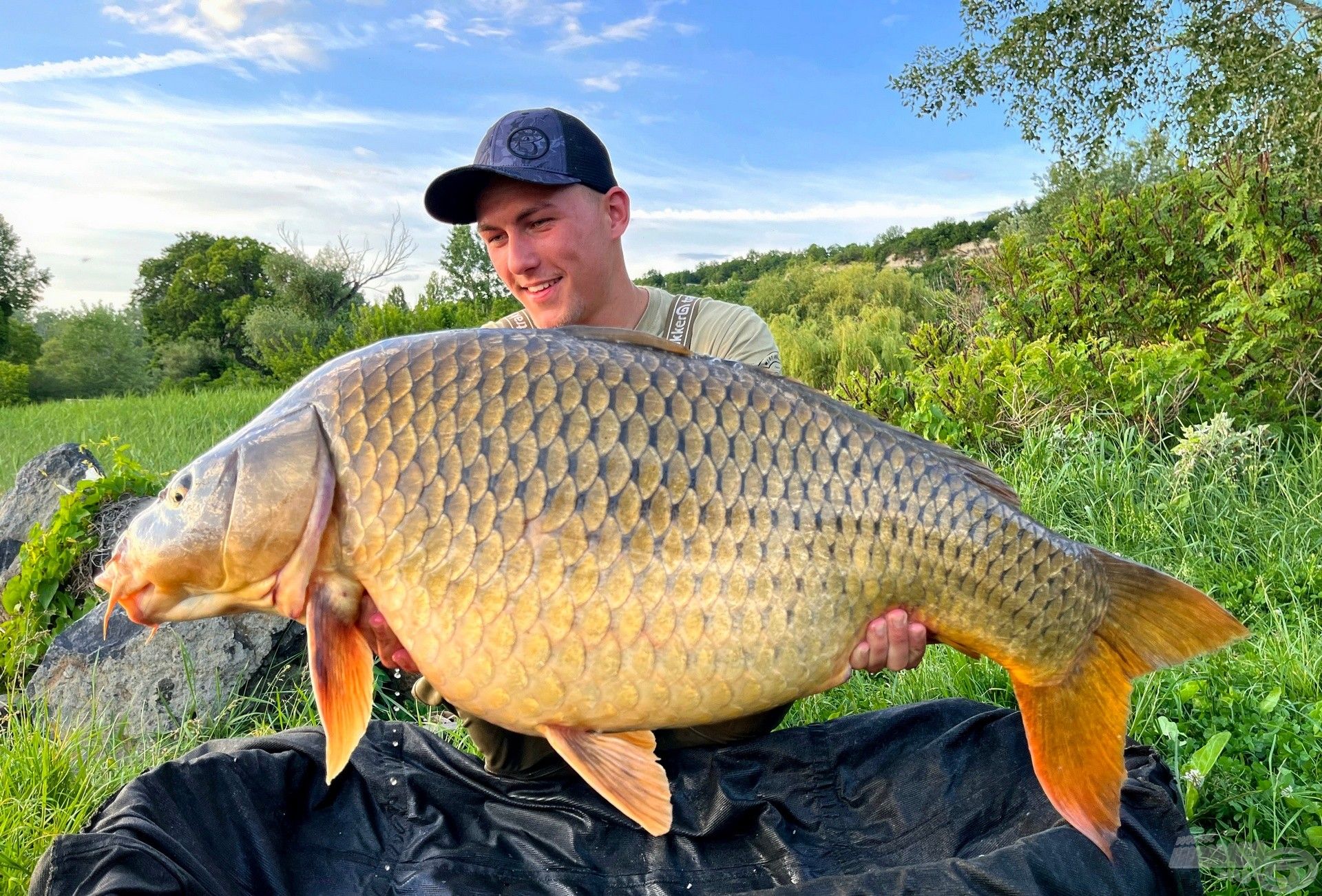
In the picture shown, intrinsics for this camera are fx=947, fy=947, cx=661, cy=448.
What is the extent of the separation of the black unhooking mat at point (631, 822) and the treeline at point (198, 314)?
61.5ft

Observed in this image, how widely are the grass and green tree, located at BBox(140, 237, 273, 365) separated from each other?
31855 mm

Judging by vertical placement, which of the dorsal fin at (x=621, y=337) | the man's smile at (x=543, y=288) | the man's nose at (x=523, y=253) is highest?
the man's nose at (x=523, y=253)

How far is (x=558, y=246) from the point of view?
6.61ft

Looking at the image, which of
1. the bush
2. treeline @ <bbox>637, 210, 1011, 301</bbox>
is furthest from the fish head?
the bush

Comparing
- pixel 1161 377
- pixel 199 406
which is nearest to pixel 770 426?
pixel 1161 377

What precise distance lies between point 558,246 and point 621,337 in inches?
26.6

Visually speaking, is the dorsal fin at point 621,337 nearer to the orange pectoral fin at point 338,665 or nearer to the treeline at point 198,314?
the orange pectoral fin at point 338,665

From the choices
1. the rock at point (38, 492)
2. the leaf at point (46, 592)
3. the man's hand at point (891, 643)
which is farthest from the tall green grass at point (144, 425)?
the man's hand at point (891, 643)

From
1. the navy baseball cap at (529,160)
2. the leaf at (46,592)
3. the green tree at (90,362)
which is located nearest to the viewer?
the navy baseball cap at (529,160)

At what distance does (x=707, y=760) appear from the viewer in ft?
5.96

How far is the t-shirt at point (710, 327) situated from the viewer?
2188 millimetres

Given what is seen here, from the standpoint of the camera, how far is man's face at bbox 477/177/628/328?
1991 mm

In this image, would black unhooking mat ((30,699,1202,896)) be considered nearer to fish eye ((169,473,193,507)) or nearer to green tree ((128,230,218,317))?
fish eye ((169,473,193,507))

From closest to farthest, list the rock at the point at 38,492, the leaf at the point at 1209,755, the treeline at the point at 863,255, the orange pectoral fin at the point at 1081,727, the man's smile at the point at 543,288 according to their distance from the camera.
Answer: the orange pectoral fin at the point at 1081,727 < the leaf at the point at 1209,755 < the man's smile at the point at 543,288 < the rock at the point at 38,492 < the treeline at the point at 863,255
